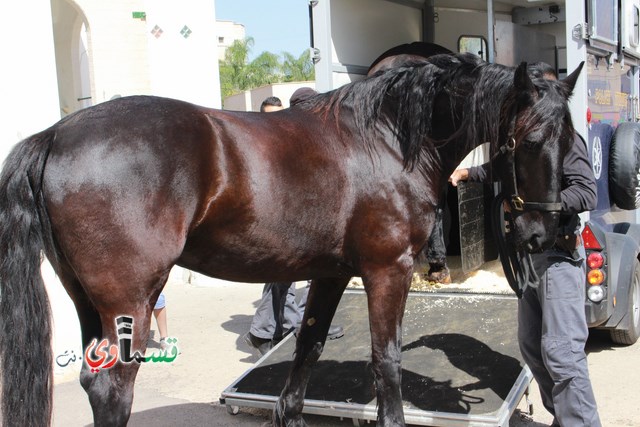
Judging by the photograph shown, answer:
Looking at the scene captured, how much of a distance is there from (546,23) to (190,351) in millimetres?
5274

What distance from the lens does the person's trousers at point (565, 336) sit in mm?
2998

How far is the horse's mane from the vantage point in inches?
113

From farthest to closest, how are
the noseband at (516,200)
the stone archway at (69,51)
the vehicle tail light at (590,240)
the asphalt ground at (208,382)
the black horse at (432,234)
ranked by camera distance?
the stone archway at (69,51) → the black horse at (432,234) → the vehicle tail light at (590,240) → the asphalt ground at (208,382) → the noseband at (516,200)

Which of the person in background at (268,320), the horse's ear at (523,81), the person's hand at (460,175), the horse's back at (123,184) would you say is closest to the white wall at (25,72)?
the person in background at (268,320)

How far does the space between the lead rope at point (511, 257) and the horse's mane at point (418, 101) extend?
1.30 ft

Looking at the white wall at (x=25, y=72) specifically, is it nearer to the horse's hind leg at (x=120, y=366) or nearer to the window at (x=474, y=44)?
the horse's hind leg at (x=120, y=366)

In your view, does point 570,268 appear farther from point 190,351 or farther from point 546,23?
point 546,23

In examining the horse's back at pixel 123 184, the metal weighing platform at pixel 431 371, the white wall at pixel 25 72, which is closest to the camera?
the horse's back at pixel 123 184

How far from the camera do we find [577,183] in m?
2.99

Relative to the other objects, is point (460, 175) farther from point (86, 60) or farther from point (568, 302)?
point (86, 60)

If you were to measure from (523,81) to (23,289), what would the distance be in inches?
83.3

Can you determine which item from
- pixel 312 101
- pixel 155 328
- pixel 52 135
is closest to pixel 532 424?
pixel 312 101

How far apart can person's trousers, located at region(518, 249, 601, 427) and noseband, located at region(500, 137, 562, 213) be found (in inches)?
16.8

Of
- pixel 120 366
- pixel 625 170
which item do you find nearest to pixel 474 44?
pixel 625 170
